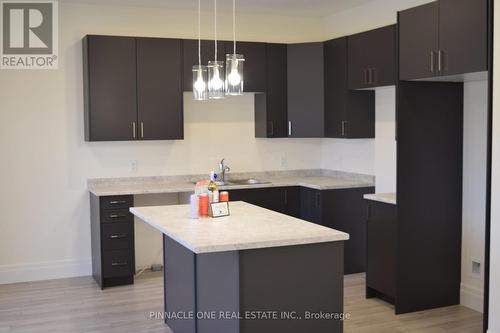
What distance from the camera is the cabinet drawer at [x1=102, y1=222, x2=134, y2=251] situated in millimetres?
5605

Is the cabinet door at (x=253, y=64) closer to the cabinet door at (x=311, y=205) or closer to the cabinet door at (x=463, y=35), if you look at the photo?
the cabinet door at (x=311, y=205)

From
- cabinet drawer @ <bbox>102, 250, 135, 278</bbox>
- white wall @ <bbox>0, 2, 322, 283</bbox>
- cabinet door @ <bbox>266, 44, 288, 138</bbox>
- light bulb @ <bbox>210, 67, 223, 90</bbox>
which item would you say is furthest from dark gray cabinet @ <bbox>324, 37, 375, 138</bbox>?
light bulb @ <bbox>210, 67, 223, 90</bbox>

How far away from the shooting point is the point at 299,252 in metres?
3.30

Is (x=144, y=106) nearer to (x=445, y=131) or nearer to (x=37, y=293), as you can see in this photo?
(x=37, y=293)

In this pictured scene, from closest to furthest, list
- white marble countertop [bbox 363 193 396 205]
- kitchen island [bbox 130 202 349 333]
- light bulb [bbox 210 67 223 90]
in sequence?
1. kitchen island [bbox 130 202 349 333]
2. light bulb [bbox 210 67 223 90]
3. white marble countertop [bbox 363 193 396 205]

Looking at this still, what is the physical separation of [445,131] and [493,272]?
1.32m

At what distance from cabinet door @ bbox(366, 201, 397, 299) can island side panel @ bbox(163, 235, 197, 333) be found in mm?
1750

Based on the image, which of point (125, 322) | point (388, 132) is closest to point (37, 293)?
point (125, 322)

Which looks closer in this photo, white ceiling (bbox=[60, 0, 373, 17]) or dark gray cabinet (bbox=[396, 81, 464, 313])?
dark gray cabinet (bbox=[396, 81, 464, 313])

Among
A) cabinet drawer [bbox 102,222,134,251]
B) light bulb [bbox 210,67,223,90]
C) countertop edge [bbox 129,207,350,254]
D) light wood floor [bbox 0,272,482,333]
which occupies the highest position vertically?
light bulb [bbox 210,67,223,90]

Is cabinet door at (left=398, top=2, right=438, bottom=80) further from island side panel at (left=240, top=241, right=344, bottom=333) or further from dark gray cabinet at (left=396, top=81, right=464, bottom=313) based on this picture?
island side panel at (left=240, top=241, right=344, bottom=333)

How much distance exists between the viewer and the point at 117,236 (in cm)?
564

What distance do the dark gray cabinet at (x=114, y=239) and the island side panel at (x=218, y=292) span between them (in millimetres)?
1983

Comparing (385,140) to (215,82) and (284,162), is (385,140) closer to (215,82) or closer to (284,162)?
(284,162)
